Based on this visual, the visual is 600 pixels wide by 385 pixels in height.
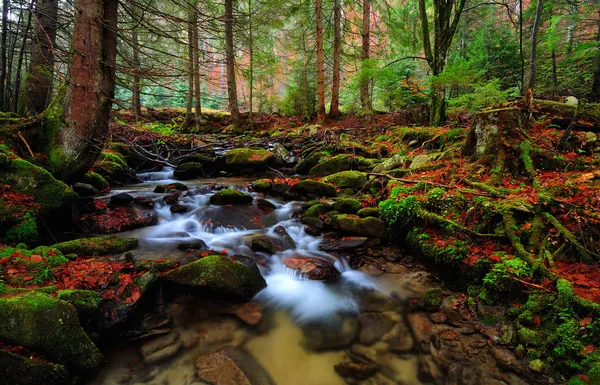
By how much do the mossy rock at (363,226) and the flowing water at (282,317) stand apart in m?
0.60

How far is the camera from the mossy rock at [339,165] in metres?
9.22

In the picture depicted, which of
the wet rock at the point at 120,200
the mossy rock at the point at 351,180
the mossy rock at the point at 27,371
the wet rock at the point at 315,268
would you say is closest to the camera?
the mossy rock at the point at 27,371

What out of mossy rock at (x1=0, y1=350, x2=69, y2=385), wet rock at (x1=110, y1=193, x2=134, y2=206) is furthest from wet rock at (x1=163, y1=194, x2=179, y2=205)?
mossy rock at (x1=0, y1=350, x2=69, y2=385)

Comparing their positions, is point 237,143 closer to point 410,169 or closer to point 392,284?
point 410,169

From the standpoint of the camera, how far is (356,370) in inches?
120

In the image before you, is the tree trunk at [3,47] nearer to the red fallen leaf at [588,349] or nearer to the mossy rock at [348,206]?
the mossy rock at [348,206]

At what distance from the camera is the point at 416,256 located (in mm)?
4789

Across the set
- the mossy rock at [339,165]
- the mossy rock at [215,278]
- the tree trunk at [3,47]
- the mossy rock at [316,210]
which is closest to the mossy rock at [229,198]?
the mossy rock at [316,210]

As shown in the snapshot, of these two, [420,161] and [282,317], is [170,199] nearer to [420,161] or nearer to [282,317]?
[282,317]

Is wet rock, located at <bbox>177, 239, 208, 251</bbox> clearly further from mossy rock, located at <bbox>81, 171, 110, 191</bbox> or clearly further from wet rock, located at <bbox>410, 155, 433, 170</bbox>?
wet rock, located at <bbox>410, 155, 433, 170</bbox>

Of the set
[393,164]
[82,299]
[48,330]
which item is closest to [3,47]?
[82,299]

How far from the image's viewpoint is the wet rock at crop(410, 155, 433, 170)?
660cm

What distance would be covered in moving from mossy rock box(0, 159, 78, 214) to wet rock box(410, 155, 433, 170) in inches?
268

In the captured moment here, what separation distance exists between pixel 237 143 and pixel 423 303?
11.2m
